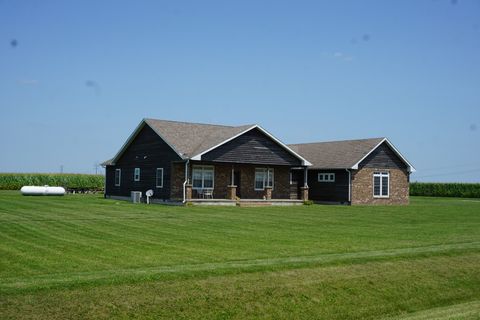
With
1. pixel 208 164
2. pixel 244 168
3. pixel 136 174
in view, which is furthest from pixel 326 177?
pixel 136 174

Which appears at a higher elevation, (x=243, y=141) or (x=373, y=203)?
(x=243, y=141)

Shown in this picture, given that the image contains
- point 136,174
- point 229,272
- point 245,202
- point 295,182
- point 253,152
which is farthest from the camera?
point 295,182

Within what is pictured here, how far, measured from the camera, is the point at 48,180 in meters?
66.8

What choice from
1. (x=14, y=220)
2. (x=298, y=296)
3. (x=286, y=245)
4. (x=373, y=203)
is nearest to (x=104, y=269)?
(x=298, y=296)

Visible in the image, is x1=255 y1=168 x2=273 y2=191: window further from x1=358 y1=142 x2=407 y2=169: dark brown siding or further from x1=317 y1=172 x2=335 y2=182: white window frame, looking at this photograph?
x1=358 y1=142 x2=407 y2=169: dark brown siding

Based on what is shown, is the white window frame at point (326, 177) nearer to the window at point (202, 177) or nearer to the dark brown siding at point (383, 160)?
the dark brown siding at point (383, 160)

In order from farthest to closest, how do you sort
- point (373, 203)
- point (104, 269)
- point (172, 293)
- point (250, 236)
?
point (373, 203) → point (250, 236) → point (104, 269) → point (172, 293)

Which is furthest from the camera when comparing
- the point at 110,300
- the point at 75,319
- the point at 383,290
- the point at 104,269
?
the point at 383,290

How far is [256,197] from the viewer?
39.3m

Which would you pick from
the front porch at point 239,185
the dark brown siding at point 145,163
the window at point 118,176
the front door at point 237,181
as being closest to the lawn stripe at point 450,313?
the front porch at point 239,185

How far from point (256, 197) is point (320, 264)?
25.0 metres

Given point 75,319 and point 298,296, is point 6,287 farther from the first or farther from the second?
point 298,296

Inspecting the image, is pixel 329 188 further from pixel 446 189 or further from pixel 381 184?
pixel 446 189

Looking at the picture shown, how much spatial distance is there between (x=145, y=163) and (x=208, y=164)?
16.4ft
